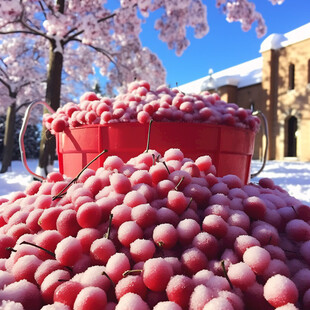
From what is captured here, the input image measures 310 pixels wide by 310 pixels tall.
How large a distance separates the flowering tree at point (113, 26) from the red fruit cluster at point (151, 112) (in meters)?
4.75

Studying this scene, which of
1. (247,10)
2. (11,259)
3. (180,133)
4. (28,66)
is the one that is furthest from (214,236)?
(28,66)

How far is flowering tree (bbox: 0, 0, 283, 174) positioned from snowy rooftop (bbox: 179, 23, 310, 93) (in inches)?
282

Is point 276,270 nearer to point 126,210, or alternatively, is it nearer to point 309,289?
point 309,289

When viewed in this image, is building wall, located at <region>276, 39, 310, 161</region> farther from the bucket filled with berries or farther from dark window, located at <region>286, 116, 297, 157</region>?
the bucket filled with berries

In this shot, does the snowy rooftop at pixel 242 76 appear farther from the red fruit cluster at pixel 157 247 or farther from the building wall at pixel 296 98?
the red fruit cluster at pixel 157 247

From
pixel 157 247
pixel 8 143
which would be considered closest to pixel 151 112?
pixel 157 247

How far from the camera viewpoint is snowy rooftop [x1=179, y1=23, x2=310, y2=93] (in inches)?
648

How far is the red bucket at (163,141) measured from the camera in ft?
5.82

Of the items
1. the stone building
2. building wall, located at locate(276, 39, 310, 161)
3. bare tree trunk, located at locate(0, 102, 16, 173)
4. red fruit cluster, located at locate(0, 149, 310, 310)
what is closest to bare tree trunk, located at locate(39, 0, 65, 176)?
red fruit cluster, located at locate(0, 149, 310, 310)

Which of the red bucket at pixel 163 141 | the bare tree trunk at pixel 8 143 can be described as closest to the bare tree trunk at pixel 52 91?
the red bucket at pixel 163 141

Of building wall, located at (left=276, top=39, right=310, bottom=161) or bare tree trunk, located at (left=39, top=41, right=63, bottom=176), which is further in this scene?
building wall, located at (left=276, top=39, right=310, bottom=161)

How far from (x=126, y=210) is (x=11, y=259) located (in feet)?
1.14

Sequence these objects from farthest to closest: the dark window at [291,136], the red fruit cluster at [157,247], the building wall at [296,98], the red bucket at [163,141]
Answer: the dark window at [291,136]
the building wall at [296,98]
the red bucket at [163,141]
the red fruit cluster at [157,247]

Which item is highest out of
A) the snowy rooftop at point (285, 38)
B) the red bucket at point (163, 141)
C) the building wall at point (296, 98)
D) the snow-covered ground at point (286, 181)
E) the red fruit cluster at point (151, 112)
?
the snowy rooftop at point (285, 38)
